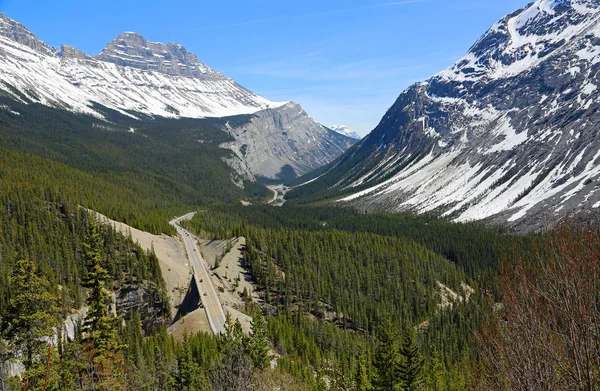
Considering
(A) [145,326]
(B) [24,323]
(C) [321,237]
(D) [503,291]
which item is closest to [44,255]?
(A) [145,326]

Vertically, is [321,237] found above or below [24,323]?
below

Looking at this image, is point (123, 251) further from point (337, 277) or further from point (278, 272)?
point (337, 277)

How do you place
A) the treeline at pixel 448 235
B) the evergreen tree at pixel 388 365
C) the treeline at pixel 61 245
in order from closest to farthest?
the evergreen tree at pixel 388 365 → the treeline at pixel 61 245 → the treeline at pixel 448 235

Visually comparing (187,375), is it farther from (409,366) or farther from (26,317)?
(26,317)

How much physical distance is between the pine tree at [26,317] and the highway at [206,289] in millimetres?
33765

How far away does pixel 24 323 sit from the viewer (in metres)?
24.4

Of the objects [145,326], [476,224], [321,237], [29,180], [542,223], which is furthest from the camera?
[476,224]

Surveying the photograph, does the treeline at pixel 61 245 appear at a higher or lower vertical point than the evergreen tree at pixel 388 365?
higher

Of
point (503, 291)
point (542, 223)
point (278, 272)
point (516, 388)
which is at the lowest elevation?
point (542, 223)

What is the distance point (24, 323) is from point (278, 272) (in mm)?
87719

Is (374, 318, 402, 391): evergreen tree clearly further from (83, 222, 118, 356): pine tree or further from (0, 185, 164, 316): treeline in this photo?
(0, 185, 164, 316): treeline

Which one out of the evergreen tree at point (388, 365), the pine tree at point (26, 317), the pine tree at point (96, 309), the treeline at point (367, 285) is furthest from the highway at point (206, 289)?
the pine tree at point (26, 317)

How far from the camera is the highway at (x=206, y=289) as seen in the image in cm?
6896

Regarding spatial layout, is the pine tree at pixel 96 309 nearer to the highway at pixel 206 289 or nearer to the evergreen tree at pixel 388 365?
the evergreen tree at pixel 388 365
